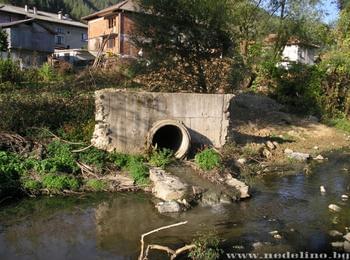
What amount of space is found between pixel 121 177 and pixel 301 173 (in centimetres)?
606

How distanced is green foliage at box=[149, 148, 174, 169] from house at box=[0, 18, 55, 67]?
32.9 metres

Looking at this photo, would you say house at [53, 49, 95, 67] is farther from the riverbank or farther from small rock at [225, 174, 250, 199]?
small rock at [225, 174, 250, 199]

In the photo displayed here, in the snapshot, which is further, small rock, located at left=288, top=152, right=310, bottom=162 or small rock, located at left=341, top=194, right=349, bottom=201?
small rock, located at left=288, top=152, right=310, bottom=162

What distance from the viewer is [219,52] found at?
19797mm

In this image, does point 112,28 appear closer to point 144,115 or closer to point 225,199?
point 144,115

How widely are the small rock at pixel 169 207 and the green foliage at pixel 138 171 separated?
1.65m

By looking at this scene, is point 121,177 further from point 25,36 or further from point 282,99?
point 25,36

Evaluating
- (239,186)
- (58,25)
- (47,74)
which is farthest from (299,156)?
(58,25)

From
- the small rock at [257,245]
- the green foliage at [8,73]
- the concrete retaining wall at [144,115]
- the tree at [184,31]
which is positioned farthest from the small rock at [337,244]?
the green foliage at [8,73]

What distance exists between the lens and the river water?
8.41m

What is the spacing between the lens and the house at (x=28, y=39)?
Result: 44.5m

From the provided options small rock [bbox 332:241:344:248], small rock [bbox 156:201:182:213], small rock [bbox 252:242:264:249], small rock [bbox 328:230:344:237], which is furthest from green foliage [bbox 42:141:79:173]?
small rock [bbox 332:241:344:248]

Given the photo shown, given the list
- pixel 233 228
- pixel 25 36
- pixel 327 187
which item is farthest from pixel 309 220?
pixel 25 36

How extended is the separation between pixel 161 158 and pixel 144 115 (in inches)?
56.2
